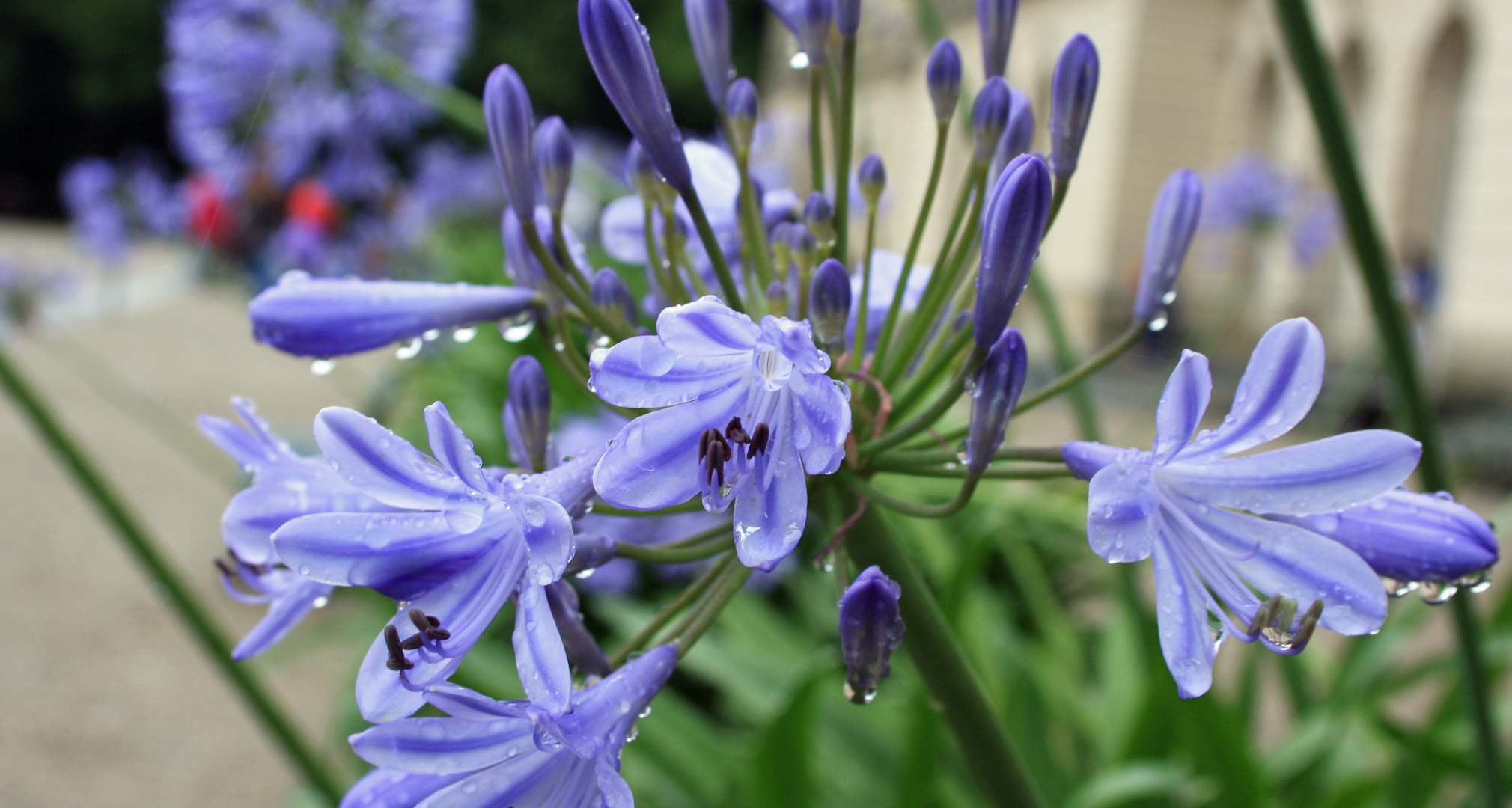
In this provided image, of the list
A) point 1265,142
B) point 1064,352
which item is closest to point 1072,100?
point 1064,352

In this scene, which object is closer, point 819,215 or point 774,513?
point 774,513

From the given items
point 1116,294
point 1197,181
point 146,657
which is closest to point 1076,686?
point 1197,181

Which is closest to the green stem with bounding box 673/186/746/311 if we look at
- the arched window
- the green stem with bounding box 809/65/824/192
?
the green stem with bounding box 809/65/824/192

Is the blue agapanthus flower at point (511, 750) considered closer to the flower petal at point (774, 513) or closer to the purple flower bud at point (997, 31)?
the flower petal at point (774, 513)

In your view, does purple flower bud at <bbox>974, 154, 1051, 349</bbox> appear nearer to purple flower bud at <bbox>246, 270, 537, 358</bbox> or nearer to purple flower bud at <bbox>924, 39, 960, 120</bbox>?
purple flower bud at <bbox>924, 39, 960, 120</bbox>

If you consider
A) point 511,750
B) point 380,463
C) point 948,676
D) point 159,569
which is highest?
point 380,463

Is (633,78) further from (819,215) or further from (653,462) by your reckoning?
(653,462)

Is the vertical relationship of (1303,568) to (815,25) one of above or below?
below
